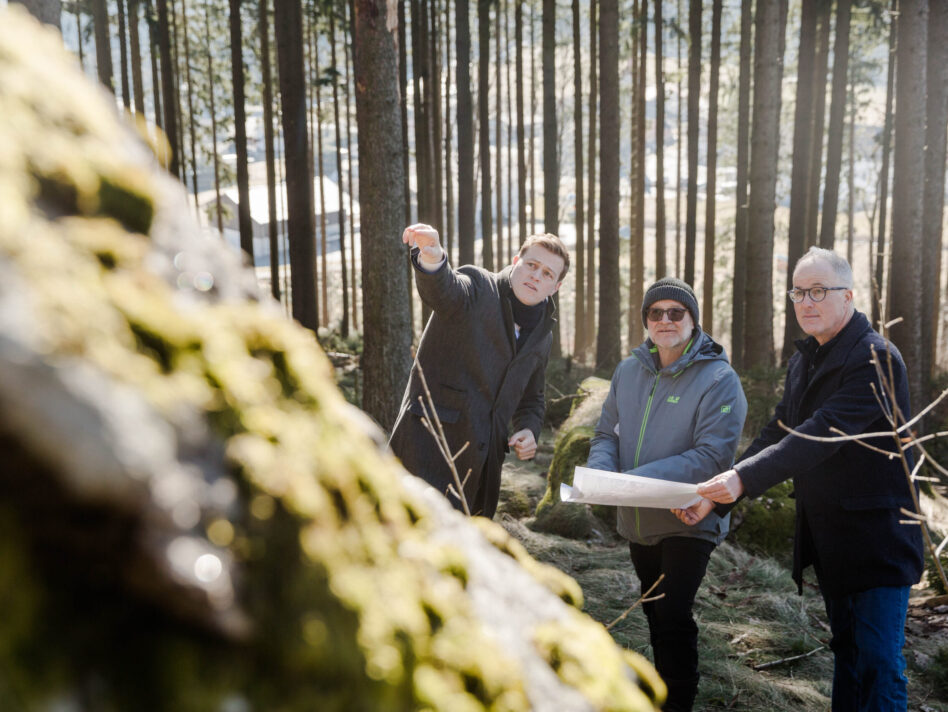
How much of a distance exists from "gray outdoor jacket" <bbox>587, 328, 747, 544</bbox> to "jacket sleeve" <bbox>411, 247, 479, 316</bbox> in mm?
957

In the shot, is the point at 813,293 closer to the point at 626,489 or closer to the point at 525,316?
the point at 626,489

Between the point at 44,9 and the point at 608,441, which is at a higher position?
the point at 44,9

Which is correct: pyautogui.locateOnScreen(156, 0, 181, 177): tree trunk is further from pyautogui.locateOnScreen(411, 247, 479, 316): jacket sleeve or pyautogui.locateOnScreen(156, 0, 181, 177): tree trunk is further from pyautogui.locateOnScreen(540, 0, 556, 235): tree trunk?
pyautogui.locateOnScreen(411, 247, 479, 316): jacket sleeve

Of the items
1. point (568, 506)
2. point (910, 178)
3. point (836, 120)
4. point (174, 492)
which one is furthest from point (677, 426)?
point (836, 120)

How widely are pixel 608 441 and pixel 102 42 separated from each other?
1747 cm

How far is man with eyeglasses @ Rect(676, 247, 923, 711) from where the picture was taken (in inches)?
122

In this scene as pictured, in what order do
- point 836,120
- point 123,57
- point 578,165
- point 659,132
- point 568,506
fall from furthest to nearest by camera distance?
point 123,57 → point 836,120 → point 659,132 → point 578,165 → point 568,506

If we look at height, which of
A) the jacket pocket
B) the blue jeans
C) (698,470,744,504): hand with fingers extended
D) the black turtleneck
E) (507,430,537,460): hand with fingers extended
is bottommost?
the blue jeans

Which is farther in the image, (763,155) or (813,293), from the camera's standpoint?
(763,155)

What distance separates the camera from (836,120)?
1775cm

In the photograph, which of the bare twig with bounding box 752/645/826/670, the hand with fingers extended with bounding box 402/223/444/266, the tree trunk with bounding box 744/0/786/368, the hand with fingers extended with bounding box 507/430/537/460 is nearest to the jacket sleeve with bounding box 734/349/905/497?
the hand with fingers extended with bounding box 507/430/537/460

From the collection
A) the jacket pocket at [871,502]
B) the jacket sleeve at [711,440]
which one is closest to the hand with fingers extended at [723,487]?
the jacket sleeve at [711,440]

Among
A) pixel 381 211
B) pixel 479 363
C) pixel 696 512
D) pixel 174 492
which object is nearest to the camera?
pixel 174 492

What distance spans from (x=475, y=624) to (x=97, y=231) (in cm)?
64
